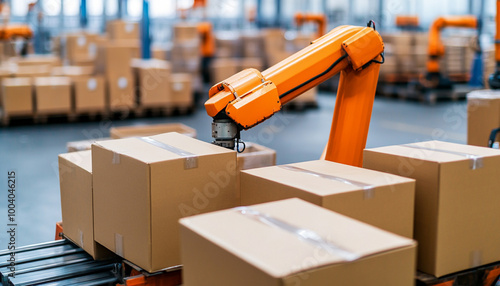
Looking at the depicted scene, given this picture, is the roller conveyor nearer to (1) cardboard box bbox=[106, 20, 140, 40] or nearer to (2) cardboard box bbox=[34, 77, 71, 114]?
(2) cardboard box bbox=[34, 77, 71, 114]

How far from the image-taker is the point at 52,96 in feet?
30.4

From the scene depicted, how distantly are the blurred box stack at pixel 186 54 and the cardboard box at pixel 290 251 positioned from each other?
1005 centimetres

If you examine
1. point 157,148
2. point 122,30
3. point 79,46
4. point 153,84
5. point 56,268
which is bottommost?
point 56,268

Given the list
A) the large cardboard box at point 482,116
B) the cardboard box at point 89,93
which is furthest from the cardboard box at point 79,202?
the cardboard box at point 89,93

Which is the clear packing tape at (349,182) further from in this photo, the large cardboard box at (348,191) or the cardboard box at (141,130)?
the cardboard box at (141,130)

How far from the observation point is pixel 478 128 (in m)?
4.57

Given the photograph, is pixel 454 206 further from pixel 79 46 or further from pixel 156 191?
pixel 79 46

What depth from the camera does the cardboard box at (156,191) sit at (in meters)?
2.36

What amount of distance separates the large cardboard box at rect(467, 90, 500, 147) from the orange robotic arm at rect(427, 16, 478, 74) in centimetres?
643

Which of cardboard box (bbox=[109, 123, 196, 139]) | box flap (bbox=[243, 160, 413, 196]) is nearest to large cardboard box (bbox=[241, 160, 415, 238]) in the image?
box flap (bbox=[243, 160, 413, 196])

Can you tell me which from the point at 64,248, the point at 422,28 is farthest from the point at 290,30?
the point at 64,248

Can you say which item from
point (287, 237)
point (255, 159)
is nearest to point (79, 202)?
point (255, 159)

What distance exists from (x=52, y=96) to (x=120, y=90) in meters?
1.06

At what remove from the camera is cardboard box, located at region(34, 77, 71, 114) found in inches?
360
